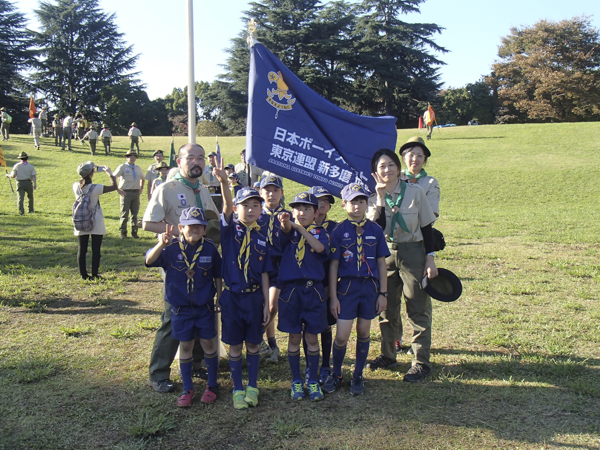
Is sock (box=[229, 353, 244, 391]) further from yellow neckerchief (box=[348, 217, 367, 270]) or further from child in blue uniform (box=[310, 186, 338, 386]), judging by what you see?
yellow neckerchief (box=[348, 217, 367, 270])

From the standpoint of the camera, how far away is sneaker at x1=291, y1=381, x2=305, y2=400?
4.12 m

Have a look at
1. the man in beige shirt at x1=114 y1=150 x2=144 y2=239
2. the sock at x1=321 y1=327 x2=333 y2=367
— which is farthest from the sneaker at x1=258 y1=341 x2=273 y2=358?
the man in beige shirt at x1=114 y1=150 x2=144 y2=239

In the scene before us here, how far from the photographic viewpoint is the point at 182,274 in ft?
13.4

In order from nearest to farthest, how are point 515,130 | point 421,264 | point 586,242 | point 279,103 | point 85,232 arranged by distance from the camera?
1. point 421,264
2. point 279,103
3. point 85,232
4. point 586,242
5. point 515,130

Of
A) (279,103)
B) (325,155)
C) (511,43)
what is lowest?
(325,155)

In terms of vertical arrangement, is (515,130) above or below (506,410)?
above

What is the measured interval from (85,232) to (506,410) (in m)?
7.03

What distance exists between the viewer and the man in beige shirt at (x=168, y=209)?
168 inches

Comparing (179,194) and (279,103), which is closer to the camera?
(179,194)

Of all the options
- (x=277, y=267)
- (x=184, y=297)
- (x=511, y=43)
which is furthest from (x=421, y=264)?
(x=511, y=43)

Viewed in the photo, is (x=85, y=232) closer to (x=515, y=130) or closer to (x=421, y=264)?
(x=421, y=264)

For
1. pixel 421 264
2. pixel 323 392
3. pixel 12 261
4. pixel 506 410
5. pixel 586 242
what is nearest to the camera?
pixel 506 410

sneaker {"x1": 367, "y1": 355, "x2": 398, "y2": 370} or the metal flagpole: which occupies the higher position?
the metal flagpole

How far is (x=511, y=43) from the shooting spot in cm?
5206
